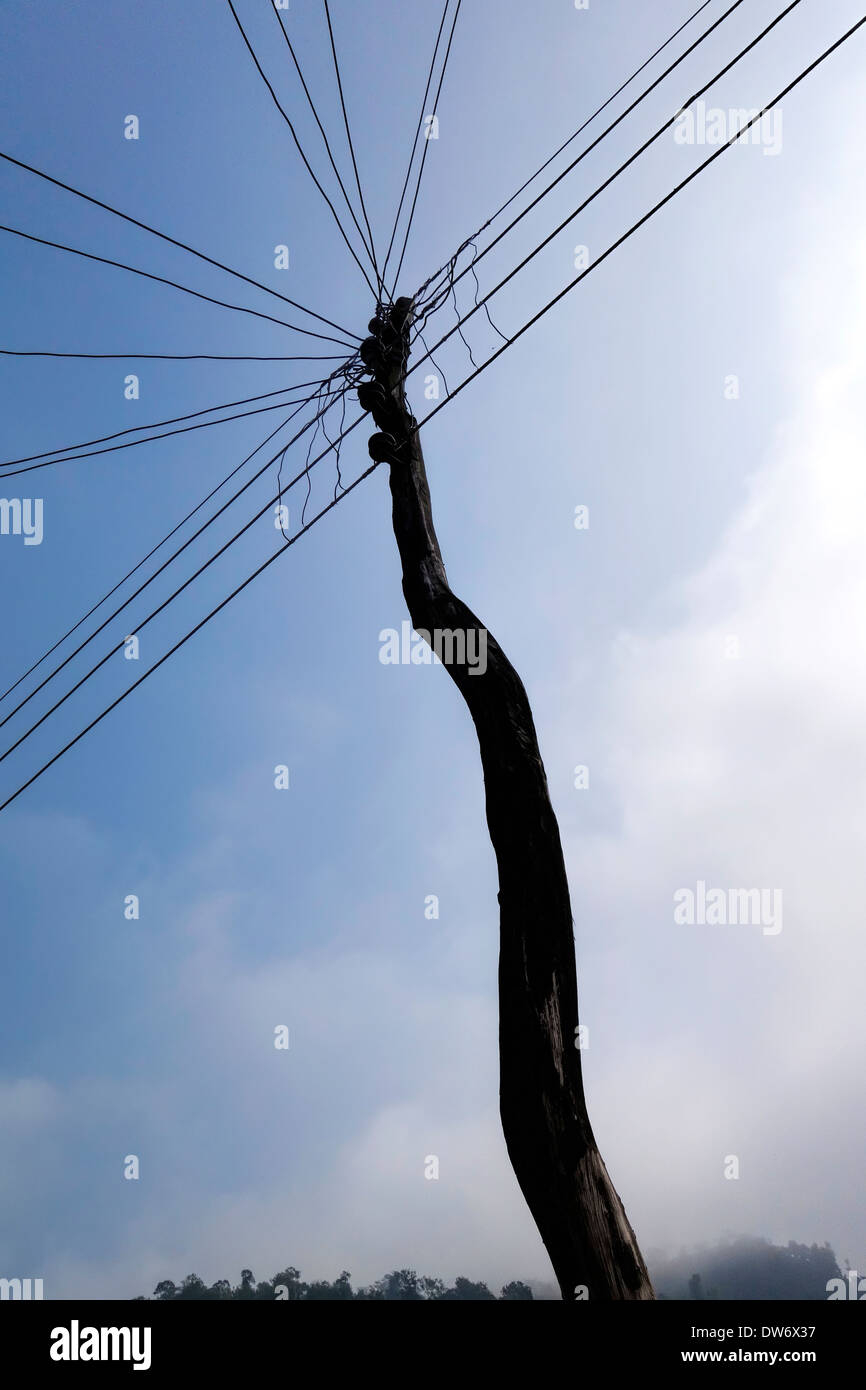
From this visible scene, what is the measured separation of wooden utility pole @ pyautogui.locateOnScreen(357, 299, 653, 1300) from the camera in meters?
3.43

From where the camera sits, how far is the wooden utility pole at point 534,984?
343 centimetres

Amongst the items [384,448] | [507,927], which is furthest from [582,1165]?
[384,448]

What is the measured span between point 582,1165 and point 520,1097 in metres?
0.35

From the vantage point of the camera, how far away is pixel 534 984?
12.6 ft
